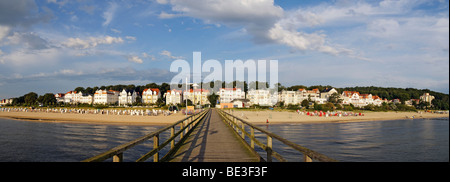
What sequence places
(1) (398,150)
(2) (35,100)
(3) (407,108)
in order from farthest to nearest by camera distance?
1. (2) (35,100)
2. (3) (407,108)
3. (1) (398,150)

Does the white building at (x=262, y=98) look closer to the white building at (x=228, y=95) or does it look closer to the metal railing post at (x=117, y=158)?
the white building at (x=228, y=95)

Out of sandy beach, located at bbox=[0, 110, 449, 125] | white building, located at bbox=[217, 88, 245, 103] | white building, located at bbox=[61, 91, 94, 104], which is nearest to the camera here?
sandy beach, located at bbox=[0, 110, 449, 125]

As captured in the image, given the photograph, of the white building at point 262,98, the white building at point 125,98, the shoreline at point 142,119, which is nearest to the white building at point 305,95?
the white building at point 262,98

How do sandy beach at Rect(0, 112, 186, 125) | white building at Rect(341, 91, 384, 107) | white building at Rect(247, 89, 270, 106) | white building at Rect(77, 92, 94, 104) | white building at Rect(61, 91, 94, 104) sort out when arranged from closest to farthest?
sandy beach at Rect(0, 112, 186, 125)
white building at Rect(247, 89, 270, 106)
white building at Rect(341, 91, 384, 107)
white building at Rect(77, 92, 94, 104)
white building at Rect(61, 91, 94, 104)

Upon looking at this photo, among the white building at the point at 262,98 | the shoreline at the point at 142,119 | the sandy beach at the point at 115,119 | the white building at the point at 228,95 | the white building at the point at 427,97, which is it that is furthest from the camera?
the white building at the point at 427,97

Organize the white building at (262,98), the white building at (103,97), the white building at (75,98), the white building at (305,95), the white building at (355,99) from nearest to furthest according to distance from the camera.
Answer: the white building at (262,98) → the white building at (305,95) → the white building at (355,99) → the white building at (103,97) → the white building at (75,98)

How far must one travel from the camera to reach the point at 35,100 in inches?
5037

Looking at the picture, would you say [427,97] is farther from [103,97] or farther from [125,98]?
[103,97]

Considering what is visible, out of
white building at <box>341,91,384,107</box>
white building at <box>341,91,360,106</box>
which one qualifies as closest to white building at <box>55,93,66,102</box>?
white building at <box>341,91,384,107</box>

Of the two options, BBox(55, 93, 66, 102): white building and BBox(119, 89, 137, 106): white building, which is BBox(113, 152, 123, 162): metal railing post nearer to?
BBox(119, 89, 137, 106): white building

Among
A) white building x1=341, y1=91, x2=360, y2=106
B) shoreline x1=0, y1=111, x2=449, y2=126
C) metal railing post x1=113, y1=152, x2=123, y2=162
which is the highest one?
white building x1=341, y1=91, x2=360, y2=106
